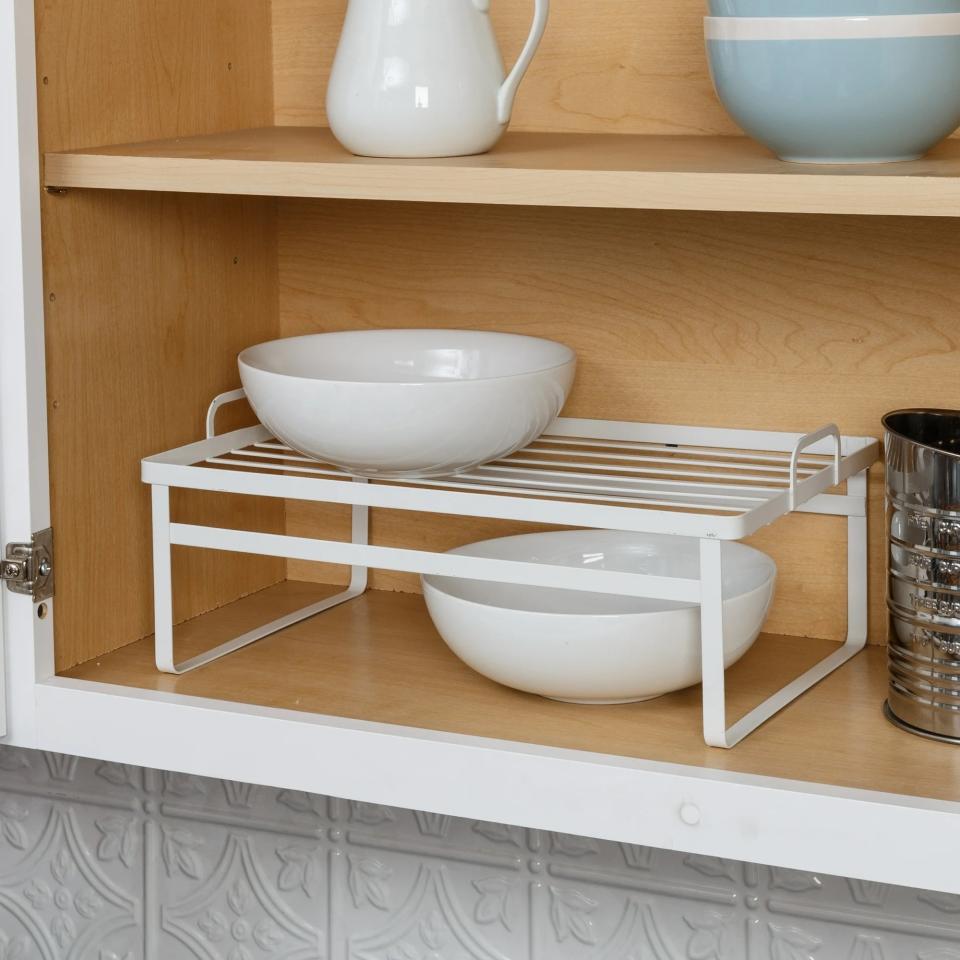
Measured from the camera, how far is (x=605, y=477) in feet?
3.24

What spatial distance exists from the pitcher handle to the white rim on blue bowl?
0.16 m

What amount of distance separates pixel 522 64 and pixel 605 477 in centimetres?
27

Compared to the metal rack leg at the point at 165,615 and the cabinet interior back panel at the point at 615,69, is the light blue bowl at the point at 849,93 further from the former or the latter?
the metal rack leg at the point at 165,615

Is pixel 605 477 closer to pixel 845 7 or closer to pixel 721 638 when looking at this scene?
pixel 721 638

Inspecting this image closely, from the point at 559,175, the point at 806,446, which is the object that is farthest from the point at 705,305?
the point at 559,175

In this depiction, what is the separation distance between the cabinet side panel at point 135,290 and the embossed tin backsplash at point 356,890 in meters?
0.26

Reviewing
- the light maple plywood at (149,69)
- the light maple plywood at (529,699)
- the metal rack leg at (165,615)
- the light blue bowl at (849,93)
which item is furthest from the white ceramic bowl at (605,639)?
the light maple plywood at (149,69)

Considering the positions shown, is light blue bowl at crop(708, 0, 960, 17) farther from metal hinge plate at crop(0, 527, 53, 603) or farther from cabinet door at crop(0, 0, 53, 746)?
metal hinge plate at crop(0, 527, 53, 603)

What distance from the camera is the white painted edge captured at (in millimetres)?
831

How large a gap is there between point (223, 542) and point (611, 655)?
10.7 inches

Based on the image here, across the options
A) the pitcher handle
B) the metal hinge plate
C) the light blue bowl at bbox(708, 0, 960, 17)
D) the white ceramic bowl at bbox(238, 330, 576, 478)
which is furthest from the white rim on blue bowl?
the metal hinge plate

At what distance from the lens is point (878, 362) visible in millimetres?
1086

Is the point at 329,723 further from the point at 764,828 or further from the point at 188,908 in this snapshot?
the point at 188,908

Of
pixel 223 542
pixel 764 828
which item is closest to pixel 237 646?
pixel 223 542
